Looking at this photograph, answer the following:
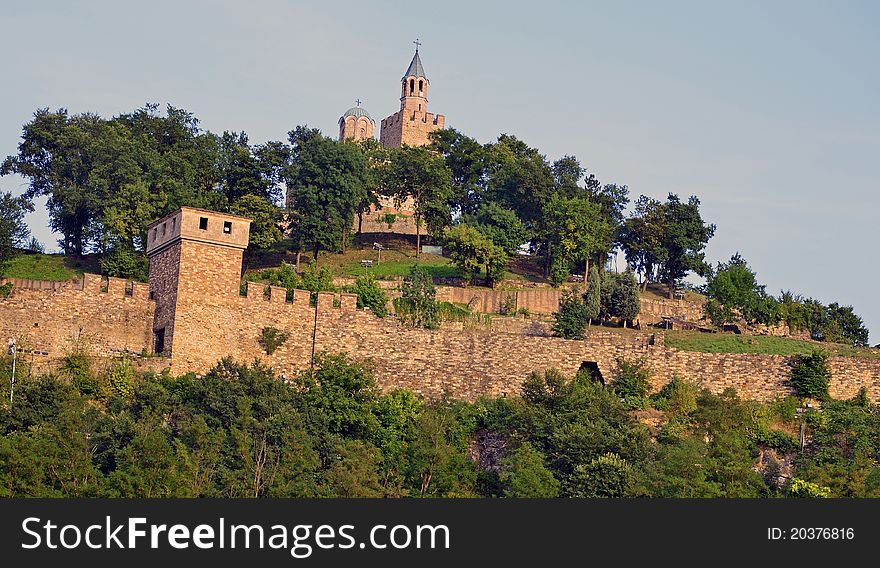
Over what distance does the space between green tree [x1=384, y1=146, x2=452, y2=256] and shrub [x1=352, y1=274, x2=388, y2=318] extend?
382 inches

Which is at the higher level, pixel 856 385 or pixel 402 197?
pixel 402 197

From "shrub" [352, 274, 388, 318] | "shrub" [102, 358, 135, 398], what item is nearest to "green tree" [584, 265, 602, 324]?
"shrub" [352, 274, 388, 318]

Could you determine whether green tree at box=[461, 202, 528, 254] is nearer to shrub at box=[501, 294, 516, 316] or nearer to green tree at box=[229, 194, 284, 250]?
shrub at box=[501, 294, 516, 316]

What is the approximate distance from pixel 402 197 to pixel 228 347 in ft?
59.6

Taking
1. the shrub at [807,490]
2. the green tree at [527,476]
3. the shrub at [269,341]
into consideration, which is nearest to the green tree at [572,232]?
the shrub at [269,341]

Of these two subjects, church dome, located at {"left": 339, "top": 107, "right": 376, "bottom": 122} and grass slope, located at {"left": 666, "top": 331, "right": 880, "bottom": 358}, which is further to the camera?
church dome, located at {"left": 339, "top": 107, "right": 376, "bottom": 122}

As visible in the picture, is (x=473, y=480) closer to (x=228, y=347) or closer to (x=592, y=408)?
(x=592, y=408)

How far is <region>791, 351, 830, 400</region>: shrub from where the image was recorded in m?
52.3

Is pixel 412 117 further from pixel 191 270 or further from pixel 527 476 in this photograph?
pixel 527 476

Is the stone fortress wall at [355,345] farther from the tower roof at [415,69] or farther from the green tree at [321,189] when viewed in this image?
the tower roof at [415,69]

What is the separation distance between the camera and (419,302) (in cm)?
5731

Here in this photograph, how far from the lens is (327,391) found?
49.7 meters

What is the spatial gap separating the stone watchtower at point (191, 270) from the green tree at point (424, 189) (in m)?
15.9

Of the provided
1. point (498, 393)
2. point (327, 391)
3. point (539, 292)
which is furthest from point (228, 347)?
point (539, 292)
